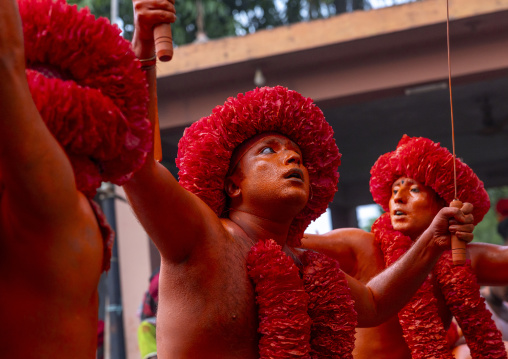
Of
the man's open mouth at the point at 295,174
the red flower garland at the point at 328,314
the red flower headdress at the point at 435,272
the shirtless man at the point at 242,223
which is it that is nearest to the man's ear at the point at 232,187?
the shirtless man at the point at 242,223

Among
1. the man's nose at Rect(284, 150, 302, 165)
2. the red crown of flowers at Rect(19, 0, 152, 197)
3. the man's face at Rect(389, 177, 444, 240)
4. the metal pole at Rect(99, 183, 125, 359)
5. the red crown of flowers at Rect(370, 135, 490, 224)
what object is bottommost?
the metal pole at Rect(99, 183, 125, 359)

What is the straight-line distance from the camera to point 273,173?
2574 mm

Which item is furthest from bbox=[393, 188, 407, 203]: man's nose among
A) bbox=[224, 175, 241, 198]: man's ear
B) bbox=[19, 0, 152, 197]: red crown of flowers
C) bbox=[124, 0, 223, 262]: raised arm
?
bbox=[19, 0, 152, 197]: red crown of flowers

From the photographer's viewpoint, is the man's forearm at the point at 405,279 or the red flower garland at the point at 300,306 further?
the man's forearm at the point at 405,279

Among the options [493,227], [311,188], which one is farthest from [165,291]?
[493,227]

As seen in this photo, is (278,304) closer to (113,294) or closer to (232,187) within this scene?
(232,187)

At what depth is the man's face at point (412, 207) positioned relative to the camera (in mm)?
3525

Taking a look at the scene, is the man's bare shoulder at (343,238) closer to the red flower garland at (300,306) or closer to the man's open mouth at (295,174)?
the red flower garland at (300,306)

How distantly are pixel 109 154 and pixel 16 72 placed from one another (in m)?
0.30

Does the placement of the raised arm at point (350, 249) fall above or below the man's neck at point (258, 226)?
below

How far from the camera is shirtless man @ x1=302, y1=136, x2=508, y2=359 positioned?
346 cm

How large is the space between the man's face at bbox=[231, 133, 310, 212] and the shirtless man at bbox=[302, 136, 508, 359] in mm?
875

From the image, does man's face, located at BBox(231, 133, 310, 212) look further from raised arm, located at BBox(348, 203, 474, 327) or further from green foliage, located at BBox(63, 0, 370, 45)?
green foliage, located at BBox(63, 0, 370, 45)

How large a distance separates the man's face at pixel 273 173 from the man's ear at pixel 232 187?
0.08ft
